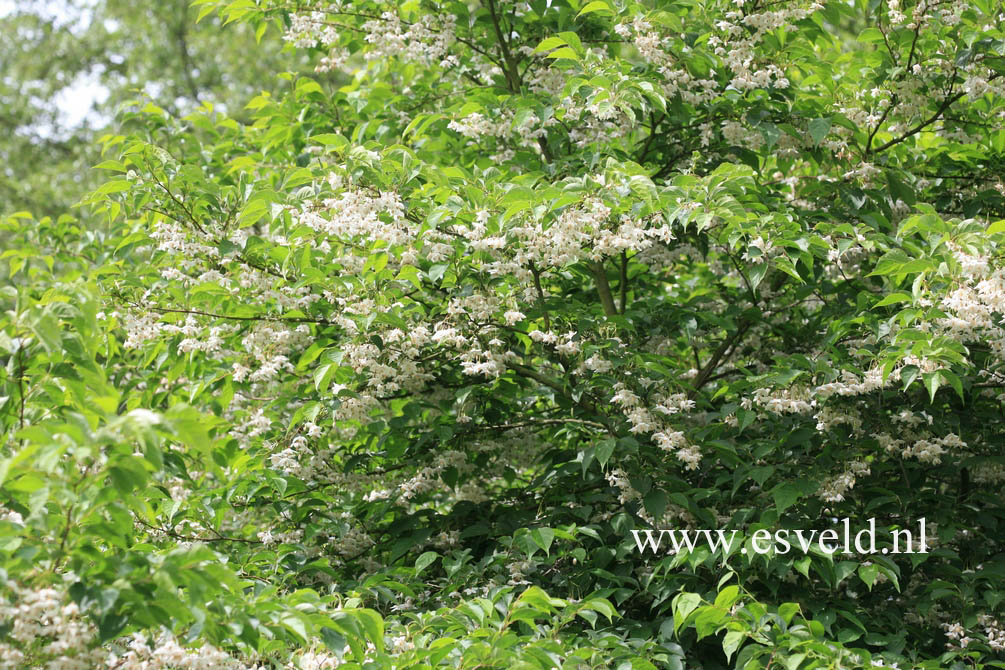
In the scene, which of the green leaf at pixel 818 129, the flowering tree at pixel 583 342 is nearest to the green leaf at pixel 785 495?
the flowering tree at pixel 583 342

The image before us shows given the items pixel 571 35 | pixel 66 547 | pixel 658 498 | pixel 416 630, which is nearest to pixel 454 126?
pixel 571 35

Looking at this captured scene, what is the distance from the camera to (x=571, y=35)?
12.5ft

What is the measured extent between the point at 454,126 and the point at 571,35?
0.78 meters

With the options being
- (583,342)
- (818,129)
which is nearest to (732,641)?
(583,342)

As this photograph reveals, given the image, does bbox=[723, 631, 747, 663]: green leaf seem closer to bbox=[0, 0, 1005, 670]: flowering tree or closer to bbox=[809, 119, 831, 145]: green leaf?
bbox=[0, 0, 1005, 670]: flowering tree

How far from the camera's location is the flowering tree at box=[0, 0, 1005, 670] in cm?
338

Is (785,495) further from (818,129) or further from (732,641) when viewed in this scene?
(818,129)

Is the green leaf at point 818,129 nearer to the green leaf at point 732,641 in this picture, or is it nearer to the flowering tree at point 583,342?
the flowering tree at point 583,342

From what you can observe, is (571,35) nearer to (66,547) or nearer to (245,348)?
(245,348)

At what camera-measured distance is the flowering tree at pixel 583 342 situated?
338cm

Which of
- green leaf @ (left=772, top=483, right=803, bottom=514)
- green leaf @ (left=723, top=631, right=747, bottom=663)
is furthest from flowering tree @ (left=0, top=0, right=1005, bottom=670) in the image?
green leaf @ (left=723, top=631, right=747, bottom=663)

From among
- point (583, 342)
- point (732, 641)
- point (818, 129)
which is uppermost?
point (818, 129)

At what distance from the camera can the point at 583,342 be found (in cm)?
402

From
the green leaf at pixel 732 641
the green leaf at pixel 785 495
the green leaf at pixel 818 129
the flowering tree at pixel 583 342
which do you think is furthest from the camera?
the green leaf at pixel 818 129
